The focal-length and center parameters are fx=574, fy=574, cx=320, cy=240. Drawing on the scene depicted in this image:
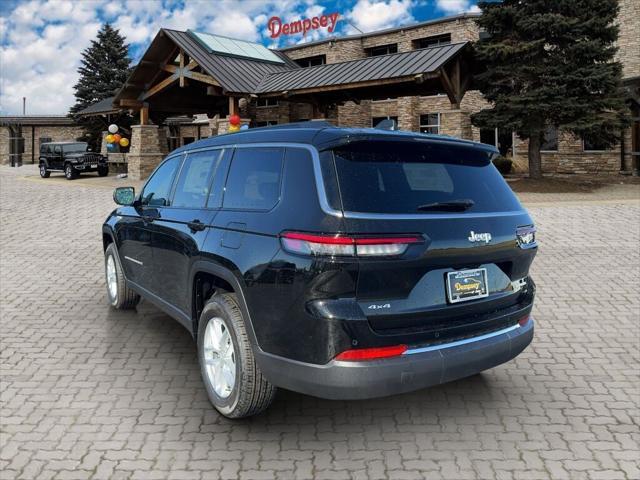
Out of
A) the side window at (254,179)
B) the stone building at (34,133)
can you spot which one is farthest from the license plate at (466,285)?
the stone building at (34,133)

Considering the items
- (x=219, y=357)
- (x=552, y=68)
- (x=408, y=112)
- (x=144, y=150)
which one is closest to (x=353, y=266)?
(x=219, y=357)

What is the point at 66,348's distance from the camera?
5266 mm

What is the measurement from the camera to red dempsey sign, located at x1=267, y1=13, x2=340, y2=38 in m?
37.9

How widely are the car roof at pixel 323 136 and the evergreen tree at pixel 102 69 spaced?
47.7 metres

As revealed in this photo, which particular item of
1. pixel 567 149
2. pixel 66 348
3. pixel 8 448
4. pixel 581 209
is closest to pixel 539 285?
pixel 66 348

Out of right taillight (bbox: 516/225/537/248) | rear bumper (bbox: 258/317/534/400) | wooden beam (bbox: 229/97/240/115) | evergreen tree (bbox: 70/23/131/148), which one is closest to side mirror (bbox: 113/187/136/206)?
rear bumper (bbox: 258/317/534/400)

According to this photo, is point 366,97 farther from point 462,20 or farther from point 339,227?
point 339,227

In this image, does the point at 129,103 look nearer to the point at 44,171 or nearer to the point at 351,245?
the point at 44,171

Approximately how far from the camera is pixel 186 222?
14.4 ft

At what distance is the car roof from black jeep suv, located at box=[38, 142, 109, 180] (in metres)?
28.6

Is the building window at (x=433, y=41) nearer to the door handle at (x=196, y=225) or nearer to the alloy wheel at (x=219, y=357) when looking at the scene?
the door handle at (x=196, y=225)

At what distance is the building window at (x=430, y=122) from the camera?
33531mm

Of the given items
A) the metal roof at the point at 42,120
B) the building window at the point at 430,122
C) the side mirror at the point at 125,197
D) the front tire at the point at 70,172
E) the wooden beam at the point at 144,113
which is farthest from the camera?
the metal roof at the point at 42,120

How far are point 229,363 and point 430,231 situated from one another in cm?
159
